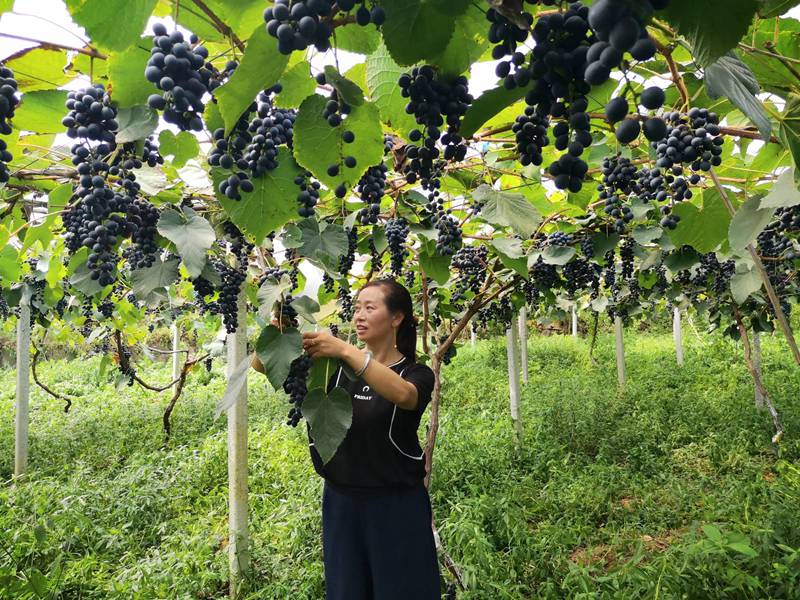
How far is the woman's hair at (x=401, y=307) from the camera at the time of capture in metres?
2.24

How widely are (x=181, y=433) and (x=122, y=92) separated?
6767 millimetres

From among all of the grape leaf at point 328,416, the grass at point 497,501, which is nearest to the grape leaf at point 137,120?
the grape leaf at point 328,416

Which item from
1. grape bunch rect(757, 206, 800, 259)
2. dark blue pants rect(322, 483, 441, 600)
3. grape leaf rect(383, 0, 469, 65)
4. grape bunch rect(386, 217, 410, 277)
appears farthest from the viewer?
grape bunch rect(757, 206, 800, 259)

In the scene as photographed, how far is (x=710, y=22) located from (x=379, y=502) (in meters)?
1.96

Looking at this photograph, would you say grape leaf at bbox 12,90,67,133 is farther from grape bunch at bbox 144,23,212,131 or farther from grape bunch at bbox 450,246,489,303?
grape bunch at bbox 450,246,489,303

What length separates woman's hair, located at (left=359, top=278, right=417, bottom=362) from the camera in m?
2.24

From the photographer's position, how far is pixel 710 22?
0.47 metres

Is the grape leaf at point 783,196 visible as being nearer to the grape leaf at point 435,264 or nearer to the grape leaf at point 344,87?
the grape leaf at point 344,87

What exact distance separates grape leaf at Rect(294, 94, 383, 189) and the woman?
3.99ft

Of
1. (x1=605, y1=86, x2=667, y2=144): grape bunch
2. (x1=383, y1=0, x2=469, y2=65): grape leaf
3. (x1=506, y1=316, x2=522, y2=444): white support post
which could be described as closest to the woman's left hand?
(x1=383, y1=0, x2=469, y2=65): grape leaf

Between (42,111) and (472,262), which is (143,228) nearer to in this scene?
(42,111)

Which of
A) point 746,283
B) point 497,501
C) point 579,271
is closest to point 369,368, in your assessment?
point 746,283

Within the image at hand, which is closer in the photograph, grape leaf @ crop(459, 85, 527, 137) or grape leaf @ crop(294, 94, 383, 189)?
grape leaf @ crop(459, 85, 527, 137)

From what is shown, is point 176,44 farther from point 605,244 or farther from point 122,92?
point 605,244
